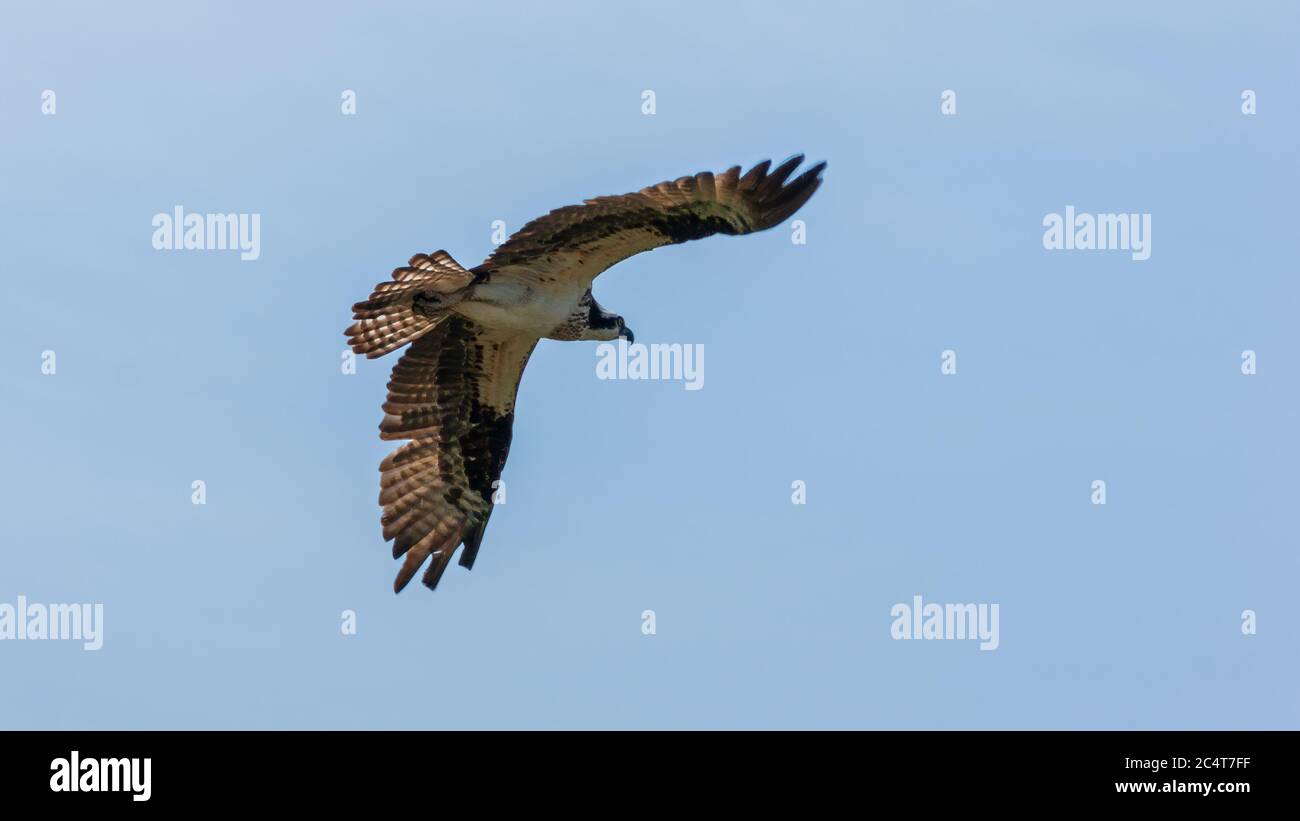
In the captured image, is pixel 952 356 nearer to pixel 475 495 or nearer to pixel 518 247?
pixel 475 495

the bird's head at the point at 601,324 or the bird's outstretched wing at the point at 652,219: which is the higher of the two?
the bird's outstretched wing at the point at 652,219

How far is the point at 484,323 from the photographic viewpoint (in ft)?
53.2

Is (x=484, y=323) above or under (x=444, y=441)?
above

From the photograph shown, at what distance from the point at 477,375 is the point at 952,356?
5040 millimetres

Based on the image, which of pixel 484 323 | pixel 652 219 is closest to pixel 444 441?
pixel 484 323

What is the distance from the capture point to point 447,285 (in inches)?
626

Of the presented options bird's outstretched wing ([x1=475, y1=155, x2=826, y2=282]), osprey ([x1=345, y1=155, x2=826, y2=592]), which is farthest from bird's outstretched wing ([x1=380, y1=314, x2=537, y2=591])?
bird's outstretched wing ([x1=475, y1=155, x2=826, y2=282])

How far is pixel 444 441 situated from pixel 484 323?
58.9 inches

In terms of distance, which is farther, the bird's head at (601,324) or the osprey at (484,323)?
the bird's head at (601,324)

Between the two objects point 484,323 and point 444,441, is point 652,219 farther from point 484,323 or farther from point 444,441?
point 444,441

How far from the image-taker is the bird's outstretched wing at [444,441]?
1695cm

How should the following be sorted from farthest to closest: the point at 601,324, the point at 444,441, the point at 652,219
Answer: the point at 444,441 → the point at 601,324 → the point at 652,219

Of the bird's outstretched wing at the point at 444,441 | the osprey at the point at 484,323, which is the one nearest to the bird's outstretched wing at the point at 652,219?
the osprey at the point at 484,323

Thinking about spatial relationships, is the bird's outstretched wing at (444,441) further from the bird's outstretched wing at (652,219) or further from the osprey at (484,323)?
the bird's outstretched wing at (652,219)
